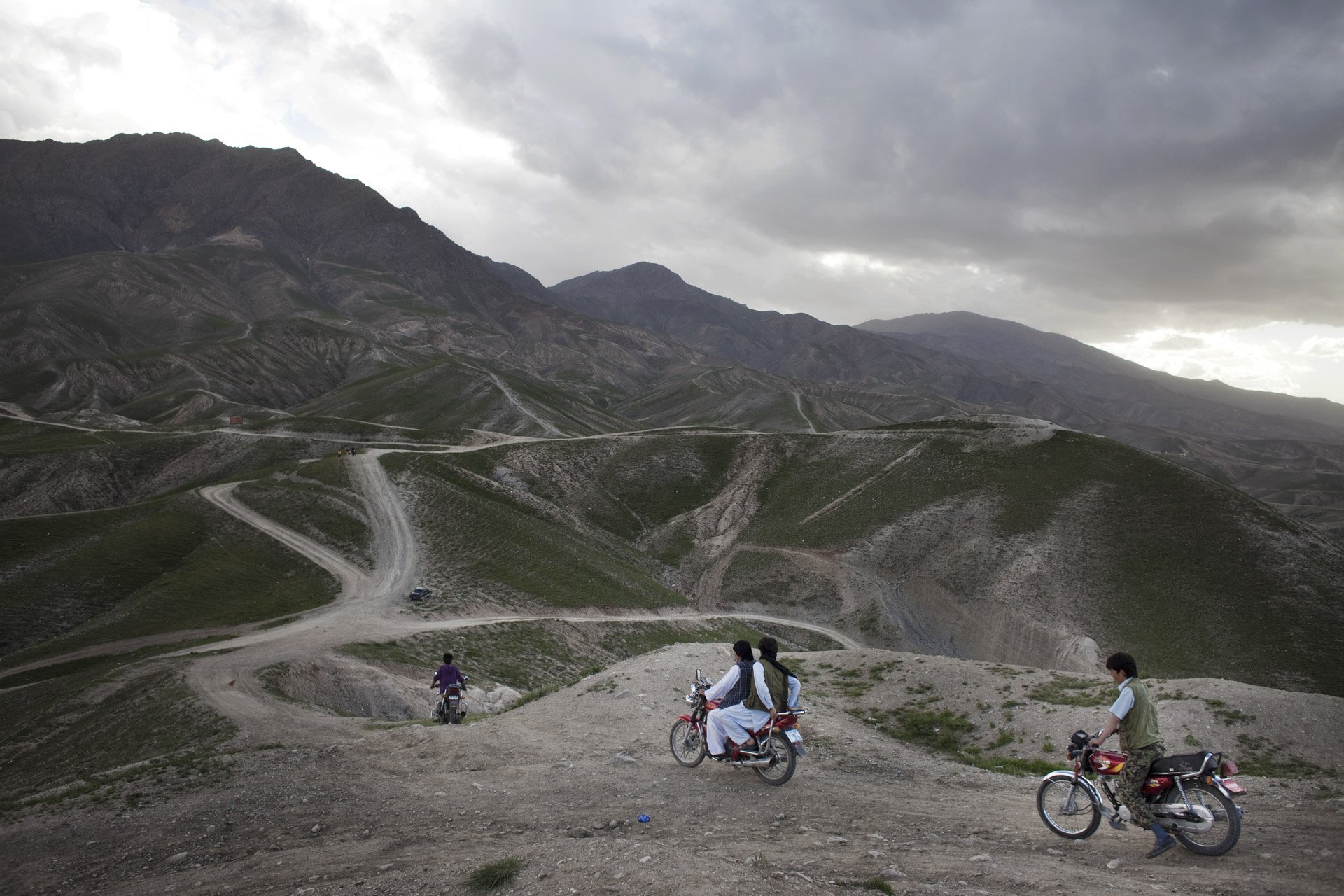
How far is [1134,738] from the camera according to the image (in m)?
10.7

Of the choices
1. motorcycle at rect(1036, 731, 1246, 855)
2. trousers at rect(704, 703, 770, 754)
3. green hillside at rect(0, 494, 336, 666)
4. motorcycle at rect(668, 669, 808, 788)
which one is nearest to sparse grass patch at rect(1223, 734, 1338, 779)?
motorcycle at rect(1036, 731, 1246, 855)

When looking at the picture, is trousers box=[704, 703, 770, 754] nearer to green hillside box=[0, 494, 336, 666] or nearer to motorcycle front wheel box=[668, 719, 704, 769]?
motorcycle front wheel box=[668, 719, 704, 769]

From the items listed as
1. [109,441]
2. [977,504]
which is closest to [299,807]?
[977,504]

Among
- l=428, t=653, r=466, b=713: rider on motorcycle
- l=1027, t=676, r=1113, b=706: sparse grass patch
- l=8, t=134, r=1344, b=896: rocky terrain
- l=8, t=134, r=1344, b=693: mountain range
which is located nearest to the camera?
l=8, t=134, r=1344, b=896: rocky terrain

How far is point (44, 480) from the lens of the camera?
85.6m

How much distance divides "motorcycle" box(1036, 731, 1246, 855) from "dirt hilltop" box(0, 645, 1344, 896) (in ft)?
1.01

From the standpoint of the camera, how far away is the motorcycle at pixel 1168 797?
984 cm

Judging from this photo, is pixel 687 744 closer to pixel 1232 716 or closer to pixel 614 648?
pixel 1232 716

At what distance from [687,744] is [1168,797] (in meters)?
8.90

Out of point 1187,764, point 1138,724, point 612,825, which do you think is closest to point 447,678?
point 612,825

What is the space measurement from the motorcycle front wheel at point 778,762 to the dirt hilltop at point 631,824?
0.82 ft

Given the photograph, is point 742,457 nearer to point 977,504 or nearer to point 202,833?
point 977,504

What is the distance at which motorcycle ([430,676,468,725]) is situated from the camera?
2297 centimetres

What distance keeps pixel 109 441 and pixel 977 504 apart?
4957 inches
